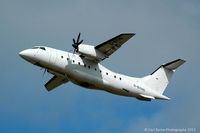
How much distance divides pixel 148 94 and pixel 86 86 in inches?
186

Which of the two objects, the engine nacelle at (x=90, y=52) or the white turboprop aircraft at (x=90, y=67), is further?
the engine nacelle at (x=90, y=52)

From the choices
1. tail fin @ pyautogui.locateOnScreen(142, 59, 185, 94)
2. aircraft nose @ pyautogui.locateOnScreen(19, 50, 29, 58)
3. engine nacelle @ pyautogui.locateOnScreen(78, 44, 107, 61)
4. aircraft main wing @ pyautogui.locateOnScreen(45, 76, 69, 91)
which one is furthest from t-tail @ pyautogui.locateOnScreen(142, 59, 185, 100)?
aircraft nose @ pyautogui.locateOnScreen(19, 50, 29, 58)

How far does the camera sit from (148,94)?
3834cm

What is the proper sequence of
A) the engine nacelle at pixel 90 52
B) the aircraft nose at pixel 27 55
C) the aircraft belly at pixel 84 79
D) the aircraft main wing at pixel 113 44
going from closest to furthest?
the aircraft main wing at pixel 113 44
the aircraft nose at pixel 27 55
the aircraft belly at pixel 84 79
the engine nacelle at pixel 90 52

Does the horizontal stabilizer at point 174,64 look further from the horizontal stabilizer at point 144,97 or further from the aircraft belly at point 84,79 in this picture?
the aircraft belly at point 84,79

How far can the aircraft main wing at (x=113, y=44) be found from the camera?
3550 centimetres

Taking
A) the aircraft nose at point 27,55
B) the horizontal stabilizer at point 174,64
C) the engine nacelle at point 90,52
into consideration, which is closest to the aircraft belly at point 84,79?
the engine nacelle at point 90,52

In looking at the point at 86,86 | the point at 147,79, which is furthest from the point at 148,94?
the point at 86,86

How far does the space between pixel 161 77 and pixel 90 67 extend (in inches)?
264

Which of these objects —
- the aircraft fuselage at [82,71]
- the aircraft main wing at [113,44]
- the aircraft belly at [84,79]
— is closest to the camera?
the aircraft main wing at [113,44]

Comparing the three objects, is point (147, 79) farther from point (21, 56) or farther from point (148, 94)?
point (21, 56)

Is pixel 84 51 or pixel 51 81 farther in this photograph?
pixel 51 81

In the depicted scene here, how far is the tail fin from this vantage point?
131 ft

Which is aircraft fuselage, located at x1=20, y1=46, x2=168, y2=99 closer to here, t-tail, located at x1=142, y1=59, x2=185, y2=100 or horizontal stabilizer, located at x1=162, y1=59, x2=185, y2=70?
t-tail, located at x1=142, y1=59, x2=185, y2=100
